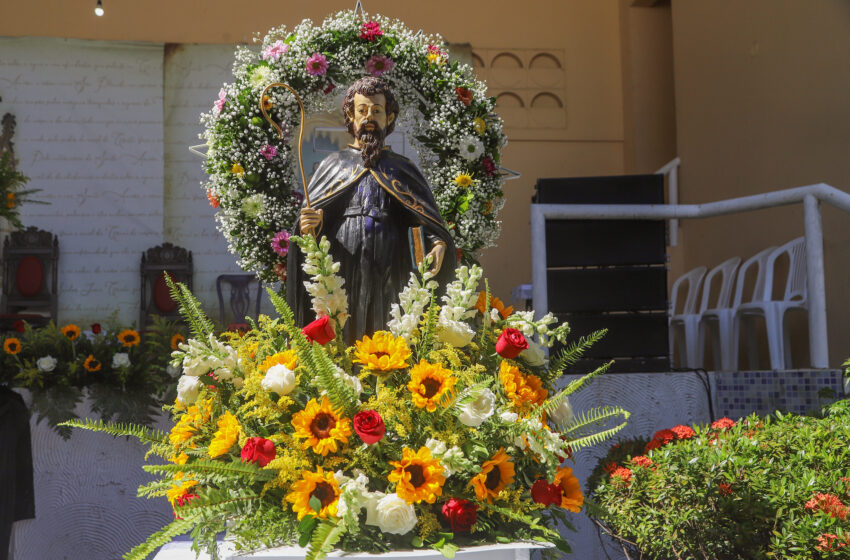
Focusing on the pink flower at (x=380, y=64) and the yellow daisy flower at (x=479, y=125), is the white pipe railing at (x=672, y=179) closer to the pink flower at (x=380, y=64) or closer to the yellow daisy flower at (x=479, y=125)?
the yellow daisy flower at (x=479, y=125)

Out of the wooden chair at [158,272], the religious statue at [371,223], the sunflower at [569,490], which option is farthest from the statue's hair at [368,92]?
the wooden chair at [158,272]

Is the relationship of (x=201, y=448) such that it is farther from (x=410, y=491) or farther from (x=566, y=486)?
(x=566, y=486)

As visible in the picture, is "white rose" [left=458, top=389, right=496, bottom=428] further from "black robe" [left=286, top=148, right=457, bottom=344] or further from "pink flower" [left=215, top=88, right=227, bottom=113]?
"pink flower" [left=215, top=88, right=227, bottom=113]

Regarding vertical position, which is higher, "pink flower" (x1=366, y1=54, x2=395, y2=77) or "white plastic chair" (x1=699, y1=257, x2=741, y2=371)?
"pink flower" (x1=366, y1=54, x2=395, y2=77)

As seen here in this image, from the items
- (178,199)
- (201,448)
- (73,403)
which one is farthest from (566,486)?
(178,199)

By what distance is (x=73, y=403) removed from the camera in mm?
4355

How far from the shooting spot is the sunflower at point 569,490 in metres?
1.90

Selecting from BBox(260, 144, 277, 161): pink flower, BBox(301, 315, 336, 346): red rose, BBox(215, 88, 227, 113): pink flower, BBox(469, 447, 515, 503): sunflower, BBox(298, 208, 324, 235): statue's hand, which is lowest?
BBox(469, 447, 515, 503): sunflower

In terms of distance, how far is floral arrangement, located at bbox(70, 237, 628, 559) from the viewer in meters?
1.77

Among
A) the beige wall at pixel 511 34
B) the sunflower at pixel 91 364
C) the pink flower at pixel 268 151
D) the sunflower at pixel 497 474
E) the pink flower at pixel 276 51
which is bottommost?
the sunflower at pixel 497 474

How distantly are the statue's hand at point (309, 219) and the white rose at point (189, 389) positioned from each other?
43.7 inches

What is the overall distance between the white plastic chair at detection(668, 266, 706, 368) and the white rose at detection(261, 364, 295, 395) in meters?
4.34

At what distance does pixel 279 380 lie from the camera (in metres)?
1.86

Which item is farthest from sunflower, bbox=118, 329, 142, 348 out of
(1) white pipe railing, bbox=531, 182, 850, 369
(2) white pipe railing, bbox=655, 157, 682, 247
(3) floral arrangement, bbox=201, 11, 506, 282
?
(2) white pipe railing, bbox=655, 157, 682, 247
